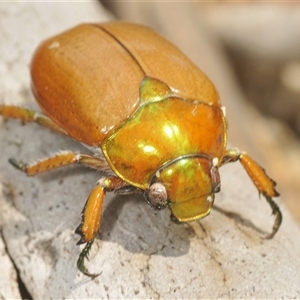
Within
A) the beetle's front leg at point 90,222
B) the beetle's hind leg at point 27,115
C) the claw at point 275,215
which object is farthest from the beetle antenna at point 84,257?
the claw at point 275,215

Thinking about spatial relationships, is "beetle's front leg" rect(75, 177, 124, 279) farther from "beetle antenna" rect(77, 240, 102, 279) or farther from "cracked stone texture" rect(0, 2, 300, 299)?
"cracked stone texture" rect(0, 2, 300, 299)

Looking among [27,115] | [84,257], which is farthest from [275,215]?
[27,115]

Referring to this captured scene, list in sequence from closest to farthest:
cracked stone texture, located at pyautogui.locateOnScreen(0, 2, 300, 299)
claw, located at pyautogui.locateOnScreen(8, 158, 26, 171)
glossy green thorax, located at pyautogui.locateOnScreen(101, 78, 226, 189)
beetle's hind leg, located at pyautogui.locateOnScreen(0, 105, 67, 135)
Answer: cracked stone texture, located at pyautogui.locateOnScreen(0, 2, 300, 299), glossy green thorax, located at pyautogui.locateOnScreen(101, 78, 226, 189), claw, located at pyautogui.locateOnScreen(8, 158, 26, 171), beetle's hind leg, located at pyautogui.locateOnScreen(0, 105, 67, 135)

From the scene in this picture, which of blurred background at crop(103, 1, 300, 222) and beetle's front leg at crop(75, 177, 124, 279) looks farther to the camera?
blurred background at crop(103, 1, 300, 222)

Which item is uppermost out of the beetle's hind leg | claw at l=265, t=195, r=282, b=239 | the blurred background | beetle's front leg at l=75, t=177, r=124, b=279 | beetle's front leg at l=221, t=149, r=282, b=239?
the beetle's hind leg

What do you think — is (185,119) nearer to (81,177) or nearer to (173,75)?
(173,75)

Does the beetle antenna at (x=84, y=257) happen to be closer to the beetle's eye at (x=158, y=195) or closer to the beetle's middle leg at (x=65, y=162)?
the beetle's eye at (x=158, y=195)

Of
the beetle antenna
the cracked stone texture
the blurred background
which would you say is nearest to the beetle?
the beetle antenna

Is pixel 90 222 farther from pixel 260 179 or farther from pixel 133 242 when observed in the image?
pixel 260 179
